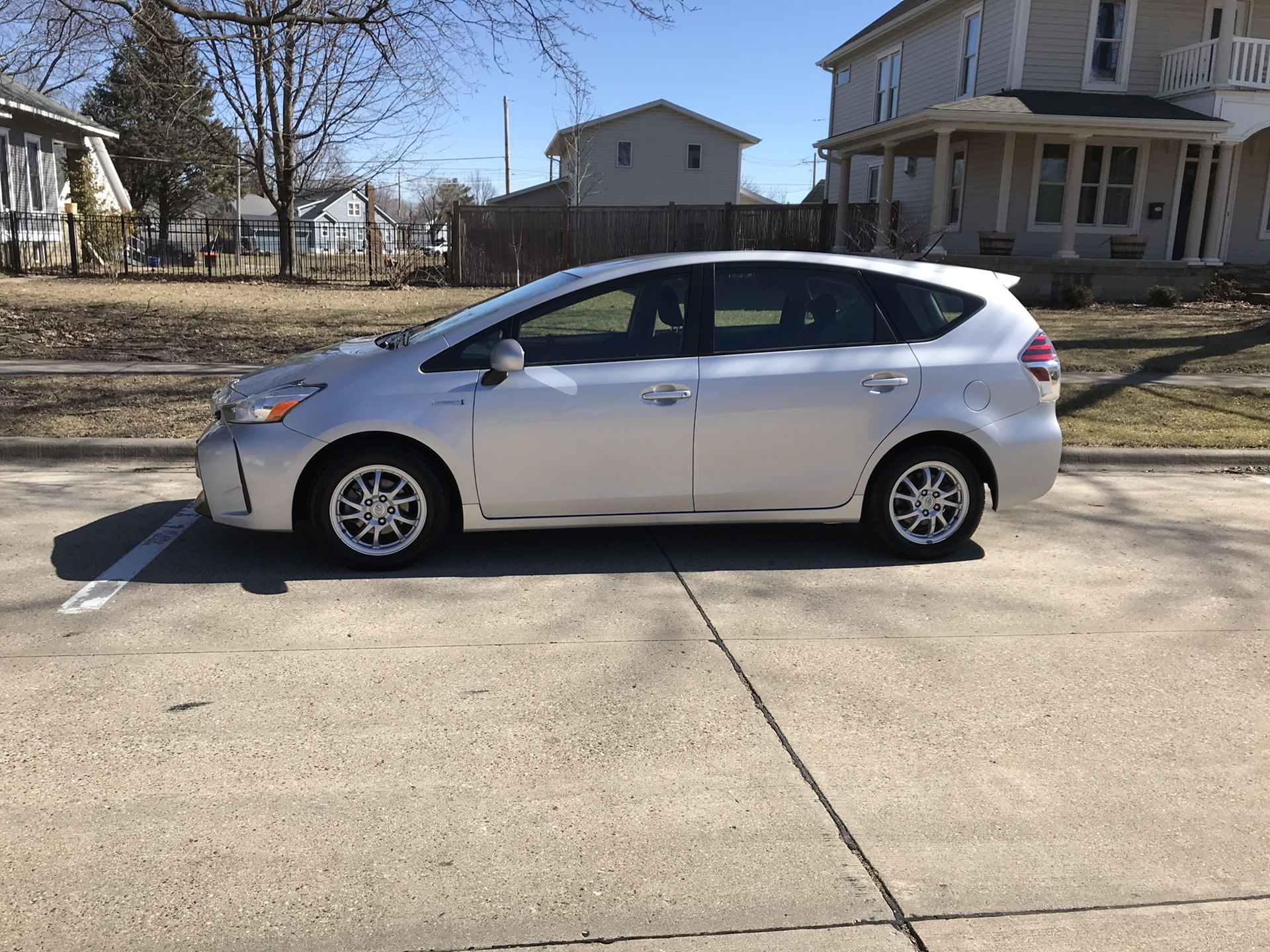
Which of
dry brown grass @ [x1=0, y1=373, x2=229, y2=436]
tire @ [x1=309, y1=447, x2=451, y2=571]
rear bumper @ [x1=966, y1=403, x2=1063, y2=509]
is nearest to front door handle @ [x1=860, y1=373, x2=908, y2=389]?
rear bumper @ [x1=966, y1=403, x2=1063, y2=509]

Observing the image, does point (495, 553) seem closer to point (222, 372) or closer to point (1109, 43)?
point (222, 372)

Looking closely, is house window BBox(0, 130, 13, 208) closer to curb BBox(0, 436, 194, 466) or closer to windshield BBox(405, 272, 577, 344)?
curb BBox(0, 436, 194, 466)

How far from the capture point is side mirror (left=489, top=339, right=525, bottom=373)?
532 cm

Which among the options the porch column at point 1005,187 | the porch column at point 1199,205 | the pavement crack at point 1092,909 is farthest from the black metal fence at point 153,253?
the pavement crack at point 1092,909

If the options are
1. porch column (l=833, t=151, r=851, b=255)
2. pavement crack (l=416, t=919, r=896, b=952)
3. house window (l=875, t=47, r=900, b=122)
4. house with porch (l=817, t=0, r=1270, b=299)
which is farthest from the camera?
house window (l=875, t=47, r=900, b=122)

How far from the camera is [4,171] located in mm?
27000

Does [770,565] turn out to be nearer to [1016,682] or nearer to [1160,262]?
[1016,682]

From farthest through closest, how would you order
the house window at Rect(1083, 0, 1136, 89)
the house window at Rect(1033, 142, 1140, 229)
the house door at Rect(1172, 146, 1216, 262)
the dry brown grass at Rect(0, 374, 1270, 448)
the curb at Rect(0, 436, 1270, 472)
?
the house door at Rect(1172, 146, 1216, 262) → the house window at Rect(1033, 142, 1140, 229) → the house window at Rect(1083, 0, 1136, 89) → the dry brown grass at Rect(0, 374, 1270, 448) → the curb at Rect(0, 436, 1270, 472)

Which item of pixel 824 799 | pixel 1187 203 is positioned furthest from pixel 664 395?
pixel 1187 203

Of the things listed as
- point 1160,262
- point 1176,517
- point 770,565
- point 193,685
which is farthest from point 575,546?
point 1160,262

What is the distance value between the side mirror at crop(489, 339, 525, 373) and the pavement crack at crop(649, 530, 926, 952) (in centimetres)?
148

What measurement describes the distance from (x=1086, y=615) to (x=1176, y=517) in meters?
2.34

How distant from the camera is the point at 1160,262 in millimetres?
21344

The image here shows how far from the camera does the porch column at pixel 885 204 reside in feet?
81.0
